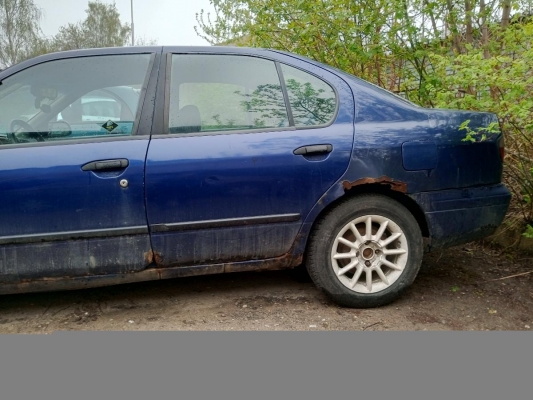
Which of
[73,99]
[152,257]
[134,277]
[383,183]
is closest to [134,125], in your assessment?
[73,99]

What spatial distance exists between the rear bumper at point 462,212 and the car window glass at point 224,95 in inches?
43.5

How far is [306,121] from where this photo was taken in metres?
2.92

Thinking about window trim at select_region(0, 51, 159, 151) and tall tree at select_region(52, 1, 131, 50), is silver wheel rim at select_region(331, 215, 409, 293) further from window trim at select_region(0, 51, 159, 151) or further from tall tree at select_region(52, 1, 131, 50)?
tall tree at select_region(52, 1, 131, 50)

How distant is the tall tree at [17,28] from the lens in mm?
26516

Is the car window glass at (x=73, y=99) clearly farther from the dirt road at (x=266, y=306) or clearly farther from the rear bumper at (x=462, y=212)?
the rear bumper at (x=462, y=212)

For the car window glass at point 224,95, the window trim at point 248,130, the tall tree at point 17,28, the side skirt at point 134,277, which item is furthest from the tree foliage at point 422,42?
the tall tree at point 17,28

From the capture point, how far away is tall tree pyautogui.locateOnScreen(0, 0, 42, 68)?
26.5 metres

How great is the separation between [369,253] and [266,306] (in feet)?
2.58

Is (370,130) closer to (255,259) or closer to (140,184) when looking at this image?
(255,259)

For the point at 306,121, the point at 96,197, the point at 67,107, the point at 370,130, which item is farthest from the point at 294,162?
the point at 67,107

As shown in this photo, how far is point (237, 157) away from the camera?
276 centimetres

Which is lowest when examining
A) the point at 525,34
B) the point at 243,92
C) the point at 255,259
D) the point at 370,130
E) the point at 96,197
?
the point at 255,259

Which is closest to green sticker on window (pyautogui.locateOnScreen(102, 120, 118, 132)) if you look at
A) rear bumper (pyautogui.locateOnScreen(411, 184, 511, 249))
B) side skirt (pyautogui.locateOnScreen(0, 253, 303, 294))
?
side skirt (pyautogui.locateOnScreen(0, 253, 303, 294))

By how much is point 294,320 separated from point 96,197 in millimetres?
1427
